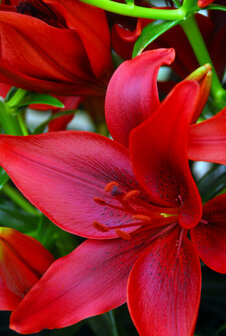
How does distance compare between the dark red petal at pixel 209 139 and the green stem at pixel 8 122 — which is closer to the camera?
the dark red petal at pixel 209 139

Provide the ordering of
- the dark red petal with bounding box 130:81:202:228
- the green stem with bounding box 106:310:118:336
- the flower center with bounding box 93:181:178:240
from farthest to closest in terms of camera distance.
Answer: the green stem with bounding box 106:310:118:336
the flower center with bounding box 93:181:178:240
the dark red petal with bounding box 130:81:202:228

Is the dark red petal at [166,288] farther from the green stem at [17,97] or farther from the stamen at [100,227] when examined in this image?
the green stem at [17,97]

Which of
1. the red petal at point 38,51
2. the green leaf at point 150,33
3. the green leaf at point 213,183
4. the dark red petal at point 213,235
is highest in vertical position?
the green leaf at point 150,33

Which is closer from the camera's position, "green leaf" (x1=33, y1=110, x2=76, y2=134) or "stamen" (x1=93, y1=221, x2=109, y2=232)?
"stamen" (x1=93, y1=221, x2=109, y2=232)

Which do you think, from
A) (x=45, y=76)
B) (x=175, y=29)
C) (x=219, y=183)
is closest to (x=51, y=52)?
(x=45, y=76)

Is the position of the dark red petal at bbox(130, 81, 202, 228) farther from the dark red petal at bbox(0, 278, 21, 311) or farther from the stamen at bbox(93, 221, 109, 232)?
the dark red petal at bbox(0, 278, 21, 311)

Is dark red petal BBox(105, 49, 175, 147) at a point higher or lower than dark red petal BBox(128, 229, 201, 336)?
higher

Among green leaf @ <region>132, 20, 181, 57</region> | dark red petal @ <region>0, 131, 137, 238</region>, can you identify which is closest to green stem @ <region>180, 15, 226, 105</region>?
green leaf @ <region>132, 20, 181, 57</region>

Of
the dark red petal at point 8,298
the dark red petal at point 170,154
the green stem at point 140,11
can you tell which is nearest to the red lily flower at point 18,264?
the dark red petal at point 8,298
